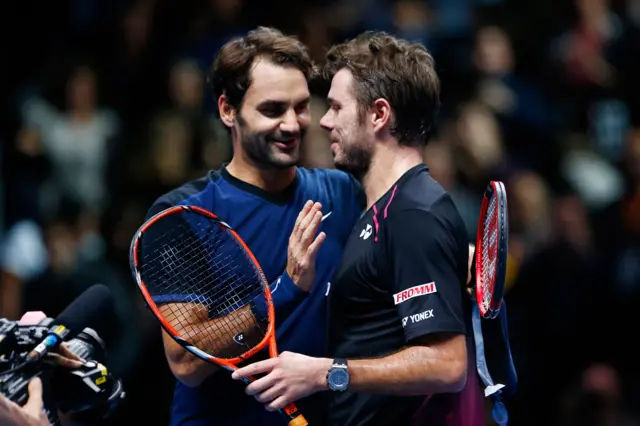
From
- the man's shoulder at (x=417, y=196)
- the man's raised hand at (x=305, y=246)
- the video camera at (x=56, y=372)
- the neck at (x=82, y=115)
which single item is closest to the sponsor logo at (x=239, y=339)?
the man's raised hand at (x=305, y=246)

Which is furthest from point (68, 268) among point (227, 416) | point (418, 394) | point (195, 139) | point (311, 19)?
point (418, 394)

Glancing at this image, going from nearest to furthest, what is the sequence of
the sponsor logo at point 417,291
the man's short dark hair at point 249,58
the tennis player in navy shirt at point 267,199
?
1. the sponsor logo at point 417,291
2. the tennis player in navy shirt at point 267,199
3. the man's short dark hair at point 249,58

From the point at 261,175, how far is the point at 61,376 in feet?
3.81

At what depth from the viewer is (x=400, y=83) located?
4555 millimetres

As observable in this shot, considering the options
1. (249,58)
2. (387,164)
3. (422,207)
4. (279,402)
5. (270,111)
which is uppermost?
(249,58)

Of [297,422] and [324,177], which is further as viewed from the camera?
[324,177]

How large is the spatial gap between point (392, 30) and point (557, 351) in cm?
314

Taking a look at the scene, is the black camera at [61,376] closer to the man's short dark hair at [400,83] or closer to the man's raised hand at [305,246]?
the man's raised hand at [305,246]

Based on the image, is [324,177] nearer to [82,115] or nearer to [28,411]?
[28,411]

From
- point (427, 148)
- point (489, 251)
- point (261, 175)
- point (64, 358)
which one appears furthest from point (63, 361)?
point (427, 148)

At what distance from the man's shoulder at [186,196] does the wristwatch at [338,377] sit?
1020 mm

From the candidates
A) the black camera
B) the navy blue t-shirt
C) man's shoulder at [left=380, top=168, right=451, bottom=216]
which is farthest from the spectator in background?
man's shoulder at [left=380, top=168, right=451, bottom=216]

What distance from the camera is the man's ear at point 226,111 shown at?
16.6ft

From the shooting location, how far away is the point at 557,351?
796 cm
